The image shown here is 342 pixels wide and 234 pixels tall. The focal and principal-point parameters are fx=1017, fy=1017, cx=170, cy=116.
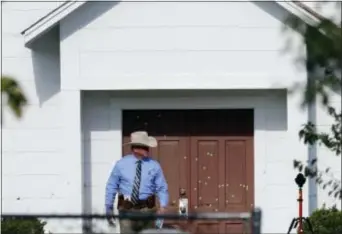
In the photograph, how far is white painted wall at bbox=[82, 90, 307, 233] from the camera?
13.1 metres

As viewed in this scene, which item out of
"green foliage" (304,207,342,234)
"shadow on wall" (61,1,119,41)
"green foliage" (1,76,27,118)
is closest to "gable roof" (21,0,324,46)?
"shadow on wall" (61,1,119,41)

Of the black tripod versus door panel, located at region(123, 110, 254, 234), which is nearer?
the black tripod

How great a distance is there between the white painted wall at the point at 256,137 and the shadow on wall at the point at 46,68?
0.48 m

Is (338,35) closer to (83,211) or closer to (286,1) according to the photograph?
(286,1)

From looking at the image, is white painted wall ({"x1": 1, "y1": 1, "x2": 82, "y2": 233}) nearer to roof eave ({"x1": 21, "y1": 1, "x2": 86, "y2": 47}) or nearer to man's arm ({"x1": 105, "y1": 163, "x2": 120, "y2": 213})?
roof eave ({"x1": 21, "y1": 1, "x2": 86, "y2": 47})

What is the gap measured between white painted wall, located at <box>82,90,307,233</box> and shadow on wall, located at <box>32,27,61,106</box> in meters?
0.48

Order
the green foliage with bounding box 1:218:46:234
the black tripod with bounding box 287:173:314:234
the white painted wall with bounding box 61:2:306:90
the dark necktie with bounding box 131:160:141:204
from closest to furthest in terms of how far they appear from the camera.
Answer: the dark necktie with bounding box 131:160:141:204 → the black tripod with bounding box 287:173:314:234 → the green foliage with bounding box 1:218:46:234 → the white painted wall with bounding box 61:2:306:90

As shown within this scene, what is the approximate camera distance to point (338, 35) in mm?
6570

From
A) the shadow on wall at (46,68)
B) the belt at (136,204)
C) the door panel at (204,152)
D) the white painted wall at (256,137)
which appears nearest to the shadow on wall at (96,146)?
the white painted wall at (256,137)

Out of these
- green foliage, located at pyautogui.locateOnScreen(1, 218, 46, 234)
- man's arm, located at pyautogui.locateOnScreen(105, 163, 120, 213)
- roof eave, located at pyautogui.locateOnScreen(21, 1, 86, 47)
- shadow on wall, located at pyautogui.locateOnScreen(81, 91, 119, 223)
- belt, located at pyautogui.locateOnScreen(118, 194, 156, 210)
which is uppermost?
roof eave, located at pyautogui.locateOnScreen(21, 1, 86, 47)

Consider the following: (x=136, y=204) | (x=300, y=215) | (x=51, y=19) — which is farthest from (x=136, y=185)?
(x=51, y=19)

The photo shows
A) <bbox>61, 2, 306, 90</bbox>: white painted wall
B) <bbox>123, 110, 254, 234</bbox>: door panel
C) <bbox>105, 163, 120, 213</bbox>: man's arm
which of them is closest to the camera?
<bbox>105, 163, 120, 213</bbox>: man's arm

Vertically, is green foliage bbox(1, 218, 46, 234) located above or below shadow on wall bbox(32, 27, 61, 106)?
below

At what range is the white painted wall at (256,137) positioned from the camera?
1309cm
